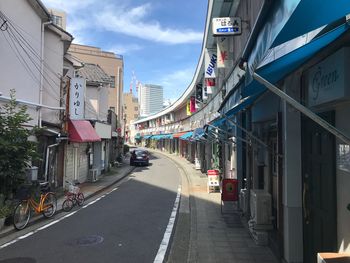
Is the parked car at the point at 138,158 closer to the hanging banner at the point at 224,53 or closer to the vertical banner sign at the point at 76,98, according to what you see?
the vertical banner sign at the point at 76,98

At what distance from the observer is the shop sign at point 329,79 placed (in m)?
3.74

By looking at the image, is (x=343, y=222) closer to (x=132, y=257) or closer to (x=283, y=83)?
(x=283, y=83)

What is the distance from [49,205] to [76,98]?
23.2ft

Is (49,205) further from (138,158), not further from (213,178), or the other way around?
(138,158)

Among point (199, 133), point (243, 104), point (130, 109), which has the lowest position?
point (243, 104)

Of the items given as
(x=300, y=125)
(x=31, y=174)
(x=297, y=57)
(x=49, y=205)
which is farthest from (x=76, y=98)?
(x=297, y=57)

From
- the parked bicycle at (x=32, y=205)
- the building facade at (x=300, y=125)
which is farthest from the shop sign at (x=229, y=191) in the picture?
the parked bicycle at (x=32, y=205)

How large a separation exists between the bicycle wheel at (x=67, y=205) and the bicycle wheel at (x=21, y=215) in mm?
2353

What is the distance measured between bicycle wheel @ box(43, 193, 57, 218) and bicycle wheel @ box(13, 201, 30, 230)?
83cm

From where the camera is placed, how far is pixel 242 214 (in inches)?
435

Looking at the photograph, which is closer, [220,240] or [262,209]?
[262,209]

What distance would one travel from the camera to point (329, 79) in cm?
425

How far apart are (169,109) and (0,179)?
44941 mm

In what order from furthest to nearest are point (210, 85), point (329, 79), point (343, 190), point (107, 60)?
1. point (107, 60)
2. point (210, 85)
3. point (343, 190)
4. point (329, 79)
